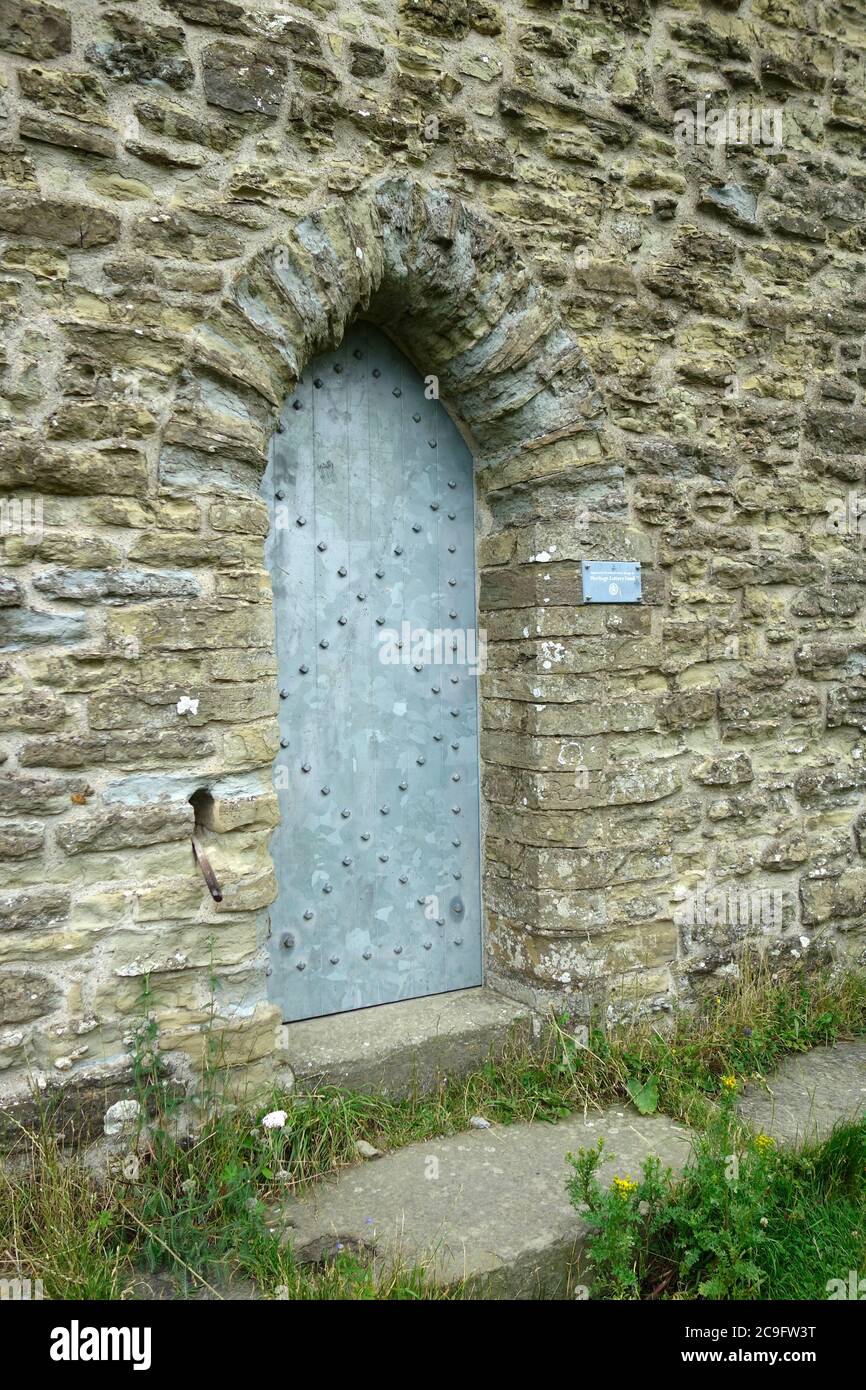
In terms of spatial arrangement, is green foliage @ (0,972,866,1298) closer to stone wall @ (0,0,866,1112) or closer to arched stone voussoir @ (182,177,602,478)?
stone wall @ (0,0,866,1112)

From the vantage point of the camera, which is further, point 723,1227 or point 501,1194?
point 501,1194

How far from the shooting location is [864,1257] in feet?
8.46

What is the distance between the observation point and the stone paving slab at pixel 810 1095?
317 centimetres

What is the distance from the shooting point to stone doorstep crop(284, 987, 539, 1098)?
3.19 metres

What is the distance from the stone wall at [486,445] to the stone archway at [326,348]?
0.01 metres

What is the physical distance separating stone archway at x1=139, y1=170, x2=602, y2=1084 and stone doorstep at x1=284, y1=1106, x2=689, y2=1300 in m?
0.53

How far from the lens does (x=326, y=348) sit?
3238 millimetres
